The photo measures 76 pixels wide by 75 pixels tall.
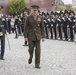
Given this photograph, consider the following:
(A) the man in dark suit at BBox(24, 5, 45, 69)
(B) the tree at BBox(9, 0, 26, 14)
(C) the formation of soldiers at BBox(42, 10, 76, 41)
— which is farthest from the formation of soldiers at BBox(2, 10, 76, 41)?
(B) the tree at BBox(9, 0, 26, 14)

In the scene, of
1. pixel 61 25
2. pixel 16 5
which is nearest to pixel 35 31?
pixel 61 25

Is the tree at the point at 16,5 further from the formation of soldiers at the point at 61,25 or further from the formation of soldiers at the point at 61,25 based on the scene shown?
the formation of soldiers at the point at 61,25

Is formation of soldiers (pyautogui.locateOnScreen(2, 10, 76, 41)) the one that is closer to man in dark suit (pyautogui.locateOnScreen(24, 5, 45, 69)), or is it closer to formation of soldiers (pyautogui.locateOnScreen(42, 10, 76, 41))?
formation of soldiers (pyautogui.locateOnScreen(42, 10, 76, 41))

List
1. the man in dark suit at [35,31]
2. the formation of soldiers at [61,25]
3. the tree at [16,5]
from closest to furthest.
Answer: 1. the man in dark suit at [35,31]
2. the formation of soldiers at [61,25]
3. the tree at [16,5]

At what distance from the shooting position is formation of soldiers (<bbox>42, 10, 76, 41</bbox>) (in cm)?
2184

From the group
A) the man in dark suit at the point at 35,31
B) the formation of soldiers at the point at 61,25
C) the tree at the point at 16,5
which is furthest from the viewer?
the tree at the point at 16,5

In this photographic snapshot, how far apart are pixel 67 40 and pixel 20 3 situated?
208ft

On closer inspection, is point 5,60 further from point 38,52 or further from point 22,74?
point 22,74

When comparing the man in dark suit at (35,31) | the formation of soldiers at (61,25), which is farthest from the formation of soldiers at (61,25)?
the man in dark suit at (35,31)

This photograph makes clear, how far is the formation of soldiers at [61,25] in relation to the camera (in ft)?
71.7

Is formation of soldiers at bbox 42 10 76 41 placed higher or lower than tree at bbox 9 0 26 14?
higher

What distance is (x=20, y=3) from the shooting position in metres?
85.2

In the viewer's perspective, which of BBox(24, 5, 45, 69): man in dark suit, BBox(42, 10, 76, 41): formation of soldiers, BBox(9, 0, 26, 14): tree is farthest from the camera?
BBox(9, 0, 26, 14): tree

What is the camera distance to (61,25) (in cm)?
2303
